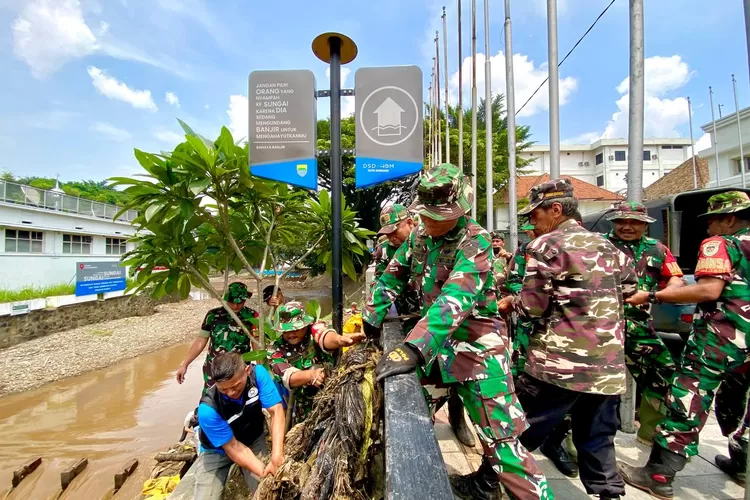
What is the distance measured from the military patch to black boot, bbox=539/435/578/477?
146 cm

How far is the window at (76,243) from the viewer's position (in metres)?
21.9

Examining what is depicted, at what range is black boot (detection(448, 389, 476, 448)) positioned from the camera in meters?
3.05

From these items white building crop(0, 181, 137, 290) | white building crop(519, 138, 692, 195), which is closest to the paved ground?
white building crop(0, 181, 137, 290)

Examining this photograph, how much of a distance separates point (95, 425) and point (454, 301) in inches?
471

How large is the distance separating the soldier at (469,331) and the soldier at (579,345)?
0.91 ft

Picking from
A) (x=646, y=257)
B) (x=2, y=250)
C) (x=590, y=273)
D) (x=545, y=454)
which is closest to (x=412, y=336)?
(x=590, y=273)

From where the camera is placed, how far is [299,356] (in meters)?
2.94

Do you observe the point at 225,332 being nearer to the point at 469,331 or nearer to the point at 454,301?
the point at 469,331

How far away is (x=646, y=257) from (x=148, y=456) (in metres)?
8.86

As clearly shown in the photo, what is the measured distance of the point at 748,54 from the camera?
175cm

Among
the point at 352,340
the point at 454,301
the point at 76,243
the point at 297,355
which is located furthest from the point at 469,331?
the point at 76,243

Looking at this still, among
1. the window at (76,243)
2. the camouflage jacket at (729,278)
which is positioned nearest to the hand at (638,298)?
the camouflage jacket at (729,278)

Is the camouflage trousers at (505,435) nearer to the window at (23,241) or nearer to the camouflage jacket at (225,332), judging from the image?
the camouflage jacket at (225,332)

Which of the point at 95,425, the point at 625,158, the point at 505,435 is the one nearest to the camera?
the point at 505,435
